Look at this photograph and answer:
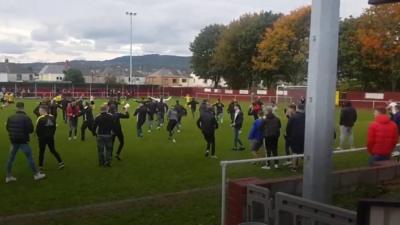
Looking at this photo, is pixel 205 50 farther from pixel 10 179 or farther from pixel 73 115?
pixel 10 179

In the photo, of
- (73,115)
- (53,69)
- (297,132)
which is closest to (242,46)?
(73,115)

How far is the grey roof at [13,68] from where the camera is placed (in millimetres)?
141875

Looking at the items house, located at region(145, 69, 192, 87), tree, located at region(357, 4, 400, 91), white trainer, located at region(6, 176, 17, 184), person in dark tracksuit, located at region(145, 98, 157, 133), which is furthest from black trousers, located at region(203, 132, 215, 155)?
house, located at region(145, 69, 192, 87)

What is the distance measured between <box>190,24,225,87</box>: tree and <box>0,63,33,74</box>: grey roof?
235ft

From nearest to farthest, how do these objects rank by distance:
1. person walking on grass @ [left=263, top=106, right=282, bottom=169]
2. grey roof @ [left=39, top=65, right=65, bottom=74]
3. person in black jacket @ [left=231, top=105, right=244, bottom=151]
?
person walking on grass @ [left=263, top=106, right=282, bottom=169] → person in black jacket @ [left=231, top=105, right=244, bottom=151] → grey roof @ [left=39, top=65, right=65, bottom=74]

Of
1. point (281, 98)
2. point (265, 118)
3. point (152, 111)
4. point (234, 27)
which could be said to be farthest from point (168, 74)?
point (265, 118)

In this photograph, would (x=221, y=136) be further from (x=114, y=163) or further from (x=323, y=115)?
(x=323, y=115)

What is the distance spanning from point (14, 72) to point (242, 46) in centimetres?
8970

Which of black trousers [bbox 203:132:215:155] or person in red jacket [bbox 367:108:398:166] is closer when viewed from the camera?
person in red jacket [bbox 367:108:398:166]

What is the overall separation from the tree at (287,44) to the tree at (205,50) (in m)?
18.9

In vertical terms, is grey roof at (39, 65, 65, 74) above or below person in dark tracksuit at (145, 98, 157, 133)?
above

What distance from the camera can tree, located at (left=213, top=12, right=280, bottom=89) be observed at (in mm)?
76188

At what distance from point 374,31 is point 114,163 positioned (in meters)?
44.0

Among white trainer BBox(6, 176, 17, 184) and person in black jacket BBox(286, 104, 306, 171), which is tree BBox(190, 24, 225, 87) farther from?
white trainer BBox(6, 176, 17, 184)
